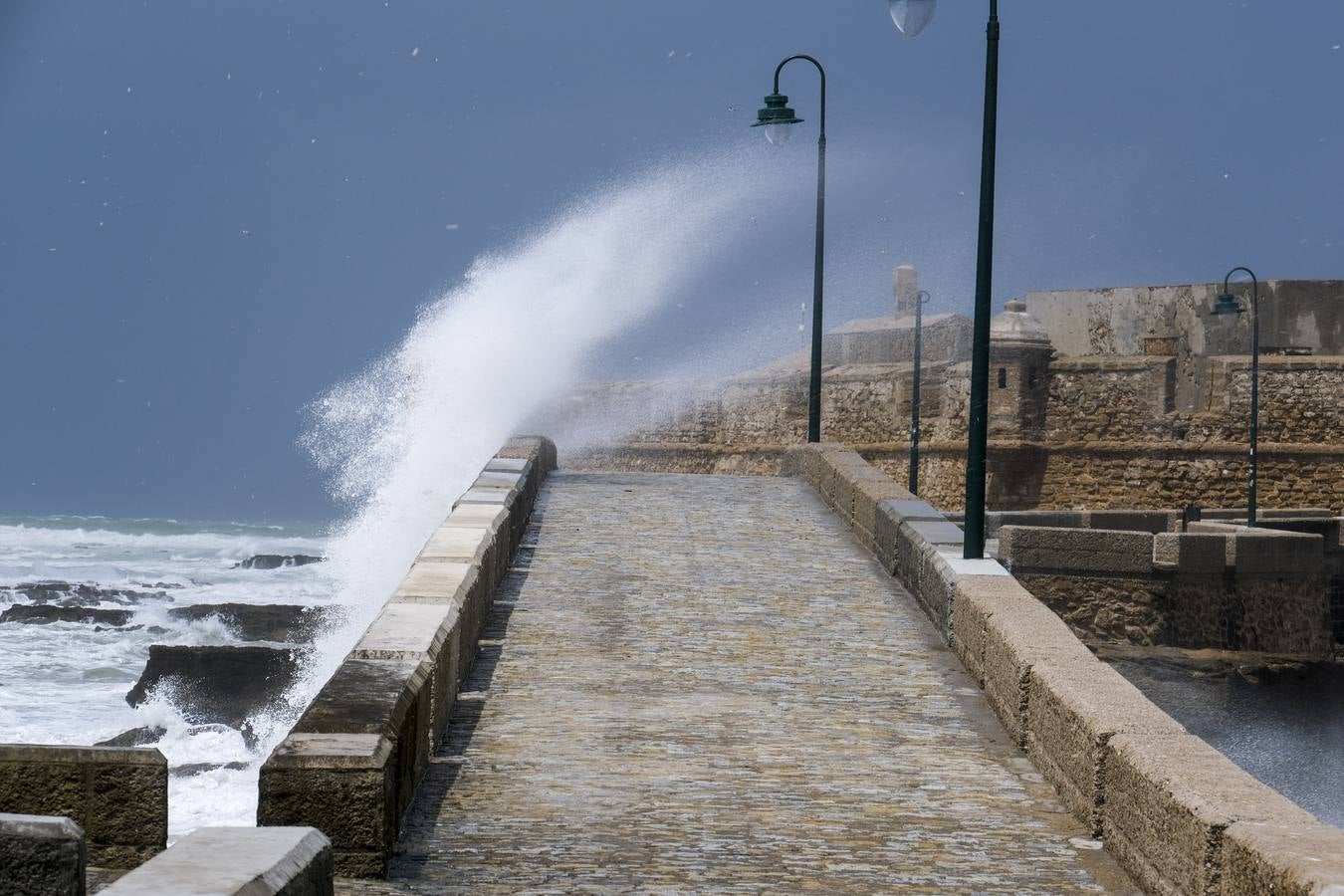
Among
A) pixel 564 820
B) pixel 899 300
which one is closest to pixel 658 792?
pixel 564 820

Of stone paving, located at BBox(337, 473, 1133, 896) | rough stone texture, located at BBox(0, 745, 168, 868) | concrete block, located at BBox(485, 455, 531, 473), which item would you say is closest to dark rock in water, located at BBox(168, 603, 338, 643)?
concrete block, located at BBox(485, 455, 531, 473)

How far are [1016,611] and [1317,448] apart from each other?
29.8m

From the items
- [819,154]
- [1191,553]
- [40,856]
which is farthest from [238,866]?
[1191,553]

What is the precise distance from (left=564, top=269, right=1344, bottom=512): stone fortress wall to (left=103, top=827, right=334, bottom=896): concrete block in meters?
33.5

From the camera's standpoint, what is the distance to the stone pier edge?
4.68 m

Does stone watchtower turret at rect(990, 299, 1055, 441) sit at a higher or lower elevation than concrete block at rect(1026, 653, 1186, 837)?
higher

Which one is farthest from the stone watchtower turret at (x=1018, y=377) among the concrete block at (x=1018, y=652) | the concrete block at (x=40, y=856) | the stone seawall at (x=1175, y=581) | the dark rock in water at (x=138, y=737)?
the concrete block at (x=40, y=856)

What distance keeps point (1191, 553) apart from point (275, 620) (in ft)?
74.4

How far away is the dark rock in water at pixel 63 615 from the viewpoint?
136ft

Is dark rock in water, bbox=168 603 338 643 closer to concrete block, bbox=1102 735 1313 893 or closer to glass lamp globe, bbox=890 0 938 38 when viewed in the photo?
glass lamp globe, bbox=890 0 938 38

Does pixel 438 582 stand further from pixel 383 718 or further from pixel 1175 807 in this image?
pixel 1175 807

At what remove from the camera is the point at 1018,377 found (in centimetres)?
3681

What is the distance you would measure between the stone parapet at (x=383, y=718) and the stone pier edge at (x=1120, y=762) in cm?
259

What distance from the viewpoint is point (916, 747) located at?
7855 mm
